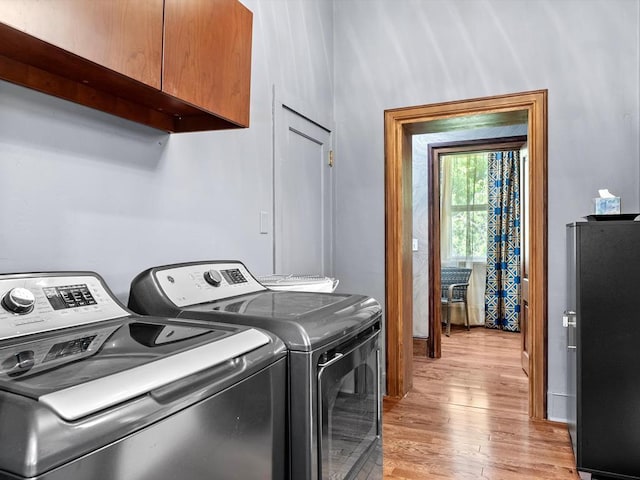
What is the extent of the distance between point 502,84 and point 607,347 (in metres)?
1.63

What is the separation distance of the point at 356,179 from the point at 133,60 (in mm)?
2198

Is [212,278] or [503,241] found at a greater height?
[503,241]

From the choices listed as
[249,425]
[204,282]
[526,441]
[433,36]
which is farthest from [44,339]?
[433,36]

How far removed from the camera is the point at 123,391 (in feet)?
2.09

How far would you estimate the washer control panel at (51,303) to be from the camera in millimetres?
916

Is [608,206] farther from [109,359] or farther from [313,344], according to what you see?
[109,359]

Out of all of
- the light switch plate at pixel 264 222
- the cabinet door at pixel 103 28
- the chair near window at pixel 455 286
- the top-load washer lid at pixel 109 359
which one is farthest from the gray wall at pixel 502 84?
the chair near window at pixel 455 286

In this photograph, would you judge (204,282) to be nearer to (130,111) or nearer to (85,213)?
(85,213)

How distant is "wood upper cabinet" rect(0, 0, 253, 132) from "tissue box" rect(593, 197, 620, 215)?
1.81m

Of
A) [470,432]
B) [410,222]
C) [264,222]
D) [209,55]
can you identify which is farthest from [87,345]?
[410,222]

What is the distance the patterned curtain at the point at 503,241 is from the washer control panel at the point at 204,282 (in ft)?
15.5

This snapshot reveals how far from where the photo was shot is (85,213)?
1.31 metres

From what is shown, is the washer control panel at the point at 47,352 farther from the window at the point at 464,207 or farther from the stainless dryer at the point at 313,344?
the window at the point at 464,207

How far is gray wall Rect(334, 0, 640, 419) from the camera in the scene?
8.32 feet
